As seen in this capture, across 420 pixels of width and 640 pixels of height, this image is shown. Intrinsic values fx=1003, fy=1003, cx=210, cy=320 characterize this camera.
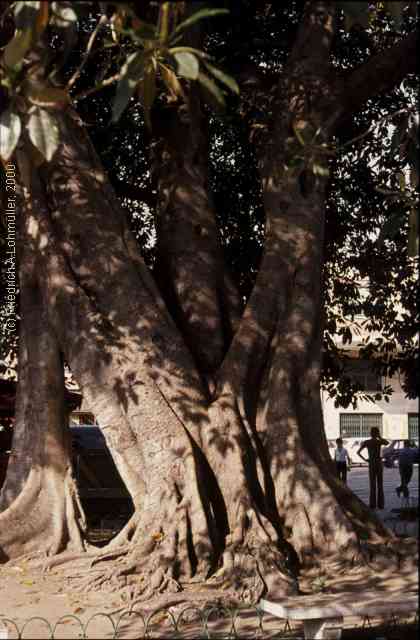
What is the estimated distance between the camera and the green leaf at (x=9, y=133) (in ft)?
16.7

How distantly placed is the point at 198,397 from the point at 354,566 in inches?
75.6

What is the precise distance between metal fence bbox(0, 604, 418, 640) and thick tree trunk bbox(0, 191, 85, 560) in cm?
159

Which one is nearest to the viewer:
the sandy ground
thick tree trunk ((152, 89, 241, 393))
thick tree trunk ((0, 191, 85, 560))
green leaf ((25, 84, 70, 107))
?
green leaf ((25, 84, 70, 107))

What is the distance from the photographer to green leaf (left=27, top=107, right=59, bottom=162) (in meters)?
5.14

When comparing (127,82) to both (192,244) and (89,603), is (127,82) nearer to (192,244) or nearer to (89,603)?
(89,603)

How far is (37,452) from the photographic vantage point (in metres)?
9.54

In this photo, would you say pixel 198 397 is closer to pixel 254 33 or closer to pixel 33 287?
pixel 33 287

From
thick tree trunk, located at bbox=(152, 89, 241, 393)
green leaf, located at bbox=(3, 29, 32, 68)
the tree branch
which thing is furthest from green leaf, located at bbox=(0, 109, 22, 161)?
the tree branch

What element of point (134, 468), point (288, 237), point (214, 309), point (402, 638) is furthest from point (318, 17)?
point (402, 638)

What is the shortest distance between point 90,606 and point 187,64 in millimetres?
4413

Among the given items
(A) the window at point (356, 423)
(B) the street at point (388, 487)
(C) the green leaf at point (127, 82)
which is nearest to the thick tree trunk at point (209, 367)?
(B) the street at point (388, 487)

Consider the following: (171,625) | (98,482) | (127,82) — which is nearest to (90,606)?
(171,625)

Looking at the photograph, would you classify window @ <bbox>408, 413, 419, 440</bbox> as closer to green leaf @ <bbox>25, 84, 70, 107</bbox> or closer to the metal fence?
the metal fence

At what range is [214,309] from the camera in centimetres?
962
